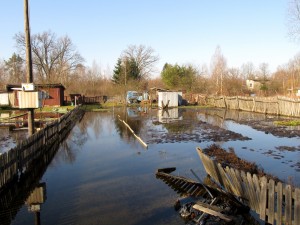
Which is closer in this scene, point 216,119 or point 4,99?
point 216,119

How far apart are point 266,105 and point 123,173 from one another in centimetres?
2559

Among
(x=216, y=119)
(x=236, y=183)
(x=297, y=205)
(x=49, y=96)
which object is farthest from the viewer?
(x=49, y=96)

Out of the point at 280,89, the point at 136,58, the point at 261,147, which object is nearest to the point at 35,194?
the point at 261,147

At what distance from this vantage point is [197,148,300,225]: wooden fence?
228 inches

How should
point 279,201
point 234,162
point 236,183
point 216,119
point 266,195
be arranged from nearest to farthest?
point 279,201
point 266,195
point 236,183
point 234,162
point 216,119

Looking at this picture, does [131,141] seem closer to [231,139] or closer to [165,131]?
[165,131]

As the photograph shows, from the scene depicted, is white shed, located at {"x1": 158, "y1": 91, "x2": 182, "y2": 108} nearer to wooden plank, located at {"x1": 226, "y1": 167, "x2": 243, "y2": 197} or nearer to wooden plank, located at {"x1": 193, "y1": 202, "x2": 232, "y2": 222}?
wooden plank, located at {"x1": 226, "y1": 167, "x2": 243, "y2": 197}

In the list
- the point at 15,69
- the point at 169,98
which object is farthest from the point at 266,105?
the point at 15,69

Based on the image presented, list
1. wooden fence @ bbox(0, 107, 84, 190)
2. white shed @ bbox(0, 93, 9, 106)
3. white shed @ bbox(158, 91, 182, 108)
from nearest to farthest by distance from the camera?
wooden fence @ bbox(0, 107, 84, 190) → white shed @ bbox(158, 91, 182, 108) → white shed @ bbox(0, 93, 9, 106)

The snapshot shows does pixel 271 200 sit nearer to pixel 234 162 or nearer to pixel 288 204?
pixel 288 204

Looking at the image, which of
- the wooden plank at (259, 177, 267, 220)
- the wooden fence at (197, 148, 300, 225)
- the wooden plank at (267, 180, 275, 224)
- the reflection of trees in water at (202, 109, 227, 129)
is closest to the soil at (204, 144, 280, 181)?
the wooden fence at (197, 148, 300, 225)

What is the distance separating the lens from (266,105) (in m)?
32.9

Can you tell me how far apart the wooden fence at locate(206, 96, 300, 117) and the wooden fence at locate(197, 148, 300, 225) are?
23528 mm

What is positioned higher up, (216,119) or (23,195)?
(216,119)
